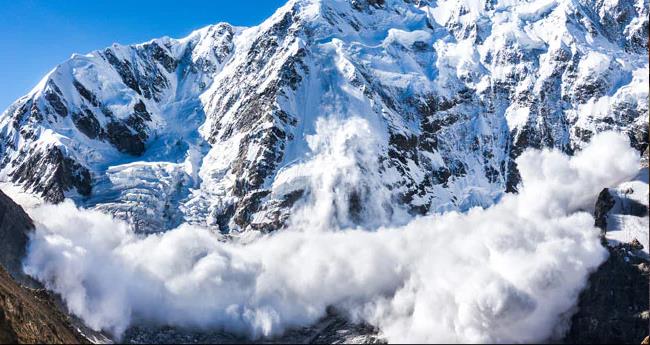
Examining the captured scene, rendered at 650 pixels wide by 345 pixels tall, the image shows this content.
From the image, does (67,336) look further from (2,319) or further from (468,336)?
(468,336)

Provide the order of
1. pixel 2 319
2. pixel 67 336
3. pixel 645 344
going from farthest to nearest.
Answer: pixel 67 336
pixel 645 344
pixel 2 319

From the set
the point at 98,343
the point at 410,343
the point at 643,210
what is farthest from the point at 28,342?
the point at 643,210

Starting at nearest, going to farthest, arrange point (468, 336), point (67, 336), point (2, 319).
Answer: point (2, 319)
point (67, 336)
point (468, 336)

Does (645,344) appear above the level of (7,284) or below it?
below

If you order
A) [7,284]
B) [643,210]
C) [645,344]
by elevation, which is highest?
[643,210]

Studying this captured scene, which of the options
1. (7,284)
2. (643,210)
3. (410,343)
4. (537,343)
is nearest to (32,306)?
(7,284)

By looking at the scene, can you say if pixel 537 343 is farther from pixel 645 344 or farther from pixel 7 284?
pixel 7 284

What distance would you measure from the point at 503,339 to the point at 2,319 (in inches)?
4947

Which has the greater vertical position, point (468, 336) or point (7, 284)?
point (7, 284)

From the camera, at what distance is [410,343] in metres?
195

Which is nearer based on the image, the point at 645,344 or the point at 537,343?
the point at 645,344

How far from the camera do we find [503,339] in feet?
641

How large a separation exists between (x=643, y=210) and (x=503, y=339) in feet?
150

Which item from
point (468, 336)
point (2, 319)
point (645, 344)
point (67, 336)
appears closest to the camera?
point (2, 319)
